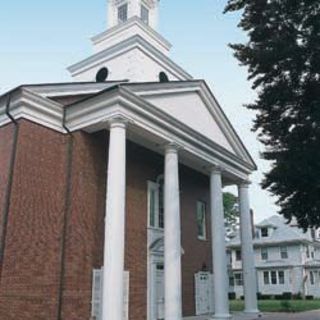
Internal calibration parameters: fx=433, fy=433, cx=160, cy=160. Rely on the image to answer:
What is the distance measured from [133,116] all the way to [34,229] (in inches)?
197

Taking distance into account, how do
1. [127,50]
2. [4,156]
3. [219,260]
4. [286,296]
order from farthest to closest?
1. [286,296]
2. [127,50]
3. [219,260]
4. [4,156]

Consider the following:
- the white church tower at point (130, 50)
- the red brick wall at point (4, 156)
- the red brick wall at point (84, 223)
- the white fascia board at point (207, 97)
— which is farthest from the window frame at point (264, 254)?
the red brick wall at point (4, 156)

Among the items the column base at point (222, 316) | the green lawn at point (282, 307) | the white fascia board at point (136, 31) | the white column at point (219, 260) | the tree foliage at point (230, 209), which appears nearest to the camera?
the column base at point (222, 316)

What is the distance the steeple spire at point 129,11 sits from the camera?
24.2 metres

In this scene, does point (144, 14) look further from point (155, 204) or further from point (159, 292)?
point (159, 292)

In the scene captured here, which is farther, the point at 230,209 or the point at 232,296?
the point at 230,209

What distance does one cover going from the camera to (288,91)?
43.3ft

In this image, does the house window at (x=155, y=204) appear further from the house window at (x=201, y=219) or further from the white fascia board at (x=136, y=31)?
the white fascia board at (x=136, y=31)

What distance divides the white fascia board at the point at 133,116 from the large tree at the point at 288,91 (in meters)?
3.46

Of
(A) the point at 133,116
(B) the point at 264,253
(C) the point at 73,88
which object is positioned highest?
(C) the point at 73,88

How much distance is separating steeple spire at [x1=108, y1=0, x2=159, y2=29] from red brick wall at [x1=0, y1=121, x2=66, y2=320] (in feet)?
38.5

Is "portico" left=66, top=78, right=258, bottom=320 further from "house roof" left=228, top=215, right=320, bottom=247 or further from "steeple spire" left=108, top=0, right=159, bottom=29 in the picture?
"house roof" left=228, top=215, right=320, bottom=247

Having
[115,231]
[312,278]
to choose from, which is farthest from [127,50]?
[312,278]

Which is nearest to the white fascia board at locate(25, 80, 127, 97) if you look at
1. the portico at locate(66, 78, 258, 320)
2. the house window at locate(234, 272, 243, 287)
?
the portico at locate(66, 78, 258, 320)
